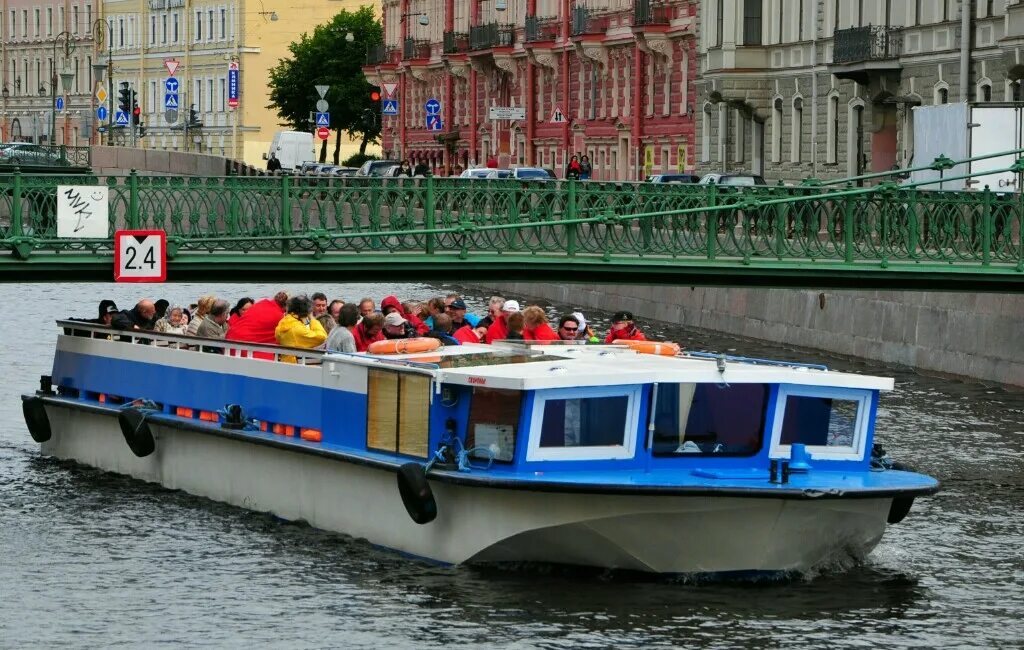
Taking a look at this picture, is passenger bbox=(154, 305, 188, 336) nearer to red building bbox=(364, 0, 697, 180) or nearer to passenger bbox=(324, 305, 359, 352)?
passenger bbox=(324, 305, 359, 352)

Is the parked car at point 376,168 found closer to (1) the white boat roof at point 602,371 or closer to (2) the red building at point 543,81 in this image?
(2) the red building at point 543,81

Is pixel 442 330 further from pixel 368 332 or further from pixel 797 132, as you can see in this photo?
pixel 797 132

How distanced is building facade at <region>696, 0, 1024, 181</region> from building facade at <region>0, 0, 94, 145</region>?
75036 mm

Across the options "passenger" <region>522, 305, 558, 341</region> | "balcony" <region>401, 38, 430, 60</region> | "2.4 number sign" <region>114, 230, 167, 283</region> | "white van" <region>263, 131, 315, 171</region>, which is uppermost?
"balcony" <region>401, 38, 430, 60</region>

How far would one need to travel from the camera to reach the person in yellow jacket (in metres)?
23.6

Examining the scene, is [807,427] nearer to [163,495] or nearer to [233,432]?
[233,432]

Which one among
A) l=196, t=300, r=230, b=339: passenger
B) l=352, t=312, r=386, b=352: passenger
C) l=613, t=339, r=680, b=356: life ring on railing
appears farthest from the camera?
l=196, t=300, r=230, b=339: passenger

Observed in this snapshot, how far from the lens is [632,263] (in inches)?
1157

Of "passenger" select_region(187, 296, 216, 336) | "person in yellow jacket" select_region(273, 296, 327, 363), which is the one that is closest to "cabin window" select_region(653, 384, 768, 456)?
"person in yellow jacket" select_region(273, 296, 327, 363)

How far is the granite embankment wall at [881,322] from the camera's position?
37031 millimetres

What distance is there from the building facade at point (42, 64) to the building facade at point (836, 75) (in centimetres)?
7504

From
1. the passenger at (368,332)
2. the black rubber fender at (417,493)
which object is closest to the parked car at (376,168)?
the passenger at (368,332)

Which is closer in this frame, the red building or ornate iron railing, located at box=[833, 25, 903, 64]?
ornate iron railing, located at box=[833, 25, 903, 64]

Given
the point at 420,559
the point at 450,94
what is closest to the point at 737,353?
the point at 420,559
